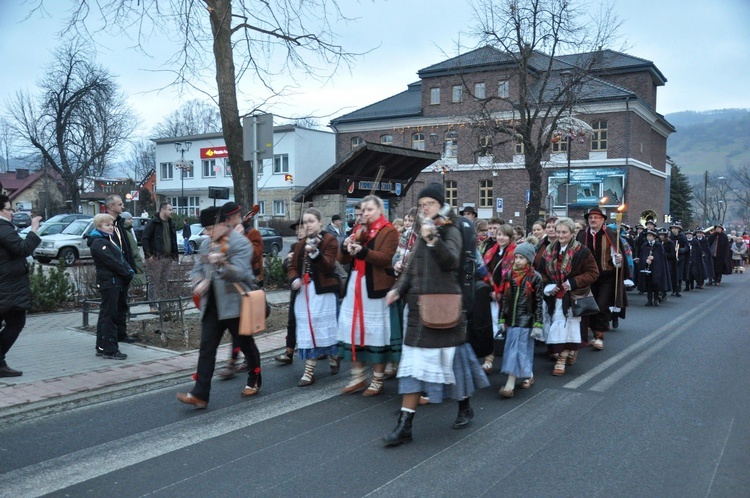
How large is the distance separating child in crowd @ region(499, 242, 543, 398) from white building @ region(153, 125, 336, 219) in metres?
44.1

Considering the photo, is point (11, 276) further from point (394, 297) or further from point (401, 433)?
point (401, 433)

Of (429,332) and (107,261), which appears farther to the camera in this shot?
(107,261)

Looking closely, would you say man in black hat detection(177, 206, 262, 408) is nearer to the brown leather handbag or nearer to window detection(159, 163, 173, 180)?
the brown leather handbag

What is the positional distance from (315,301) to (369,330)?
83cm

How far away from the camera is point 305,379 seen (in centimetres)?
680

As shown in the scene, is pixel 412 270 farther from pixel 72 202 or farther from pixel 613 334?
pixel 72 202

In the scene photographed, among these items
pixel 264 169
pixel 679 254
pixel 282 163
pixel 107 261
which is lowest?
pixel 679 254

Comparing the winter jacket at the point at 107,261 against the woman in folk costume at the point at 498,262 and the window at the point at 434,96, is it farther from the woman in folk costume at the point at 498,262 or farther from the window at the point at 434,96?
the window at the point at 434,96

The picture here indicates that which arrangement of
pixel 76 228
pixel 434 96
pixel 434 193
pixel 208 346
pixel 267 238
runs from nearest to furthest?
pixel 434 193 < pixel 208 346 < pixel 76 228 < pixel 267 238 < pixel 434 96

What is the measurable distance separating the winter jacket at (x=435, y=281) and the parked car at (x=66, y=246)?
67.3ft

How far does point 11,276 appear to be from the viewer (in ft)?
21.7

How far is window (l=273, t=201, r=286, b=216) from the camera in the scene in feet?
181

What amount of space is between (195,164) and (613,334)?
54.6 metres

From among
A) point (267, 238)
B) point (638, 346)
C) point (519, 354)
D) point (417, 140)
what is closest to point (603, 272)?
point (638, 346)
